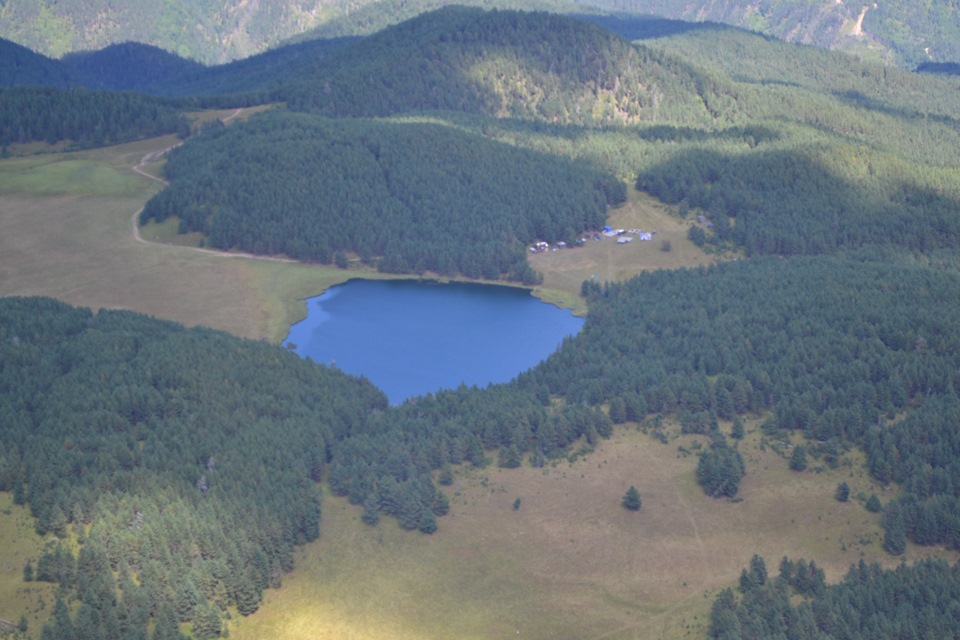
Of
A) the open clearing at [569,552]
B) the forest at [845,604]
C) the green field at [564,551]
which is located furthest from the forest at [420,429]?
the open clearing at [569,552]

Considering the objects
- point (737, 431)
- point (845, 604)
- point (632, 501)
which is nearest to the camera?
point (845, 604)

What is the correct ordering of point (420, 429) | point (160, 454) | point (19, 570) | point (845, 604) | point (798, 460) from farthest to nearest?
point (420, 429) → point (798, 460) → point (160, 454) → point (19, 570) → point (845, 604)

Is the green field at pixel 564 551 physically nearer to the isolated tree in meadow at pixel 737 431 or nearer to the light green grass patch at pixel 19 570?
the light green grass patch at pixel 19 570

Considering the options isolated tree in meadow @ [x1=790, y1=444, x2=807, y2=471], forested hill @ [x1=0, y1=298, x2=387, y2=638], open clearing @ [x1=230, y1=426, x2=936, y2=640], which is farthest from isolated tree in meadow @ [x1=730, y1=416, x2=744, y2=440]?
forested hill @ [x1=0, y1=298, x2=387, y2=638]

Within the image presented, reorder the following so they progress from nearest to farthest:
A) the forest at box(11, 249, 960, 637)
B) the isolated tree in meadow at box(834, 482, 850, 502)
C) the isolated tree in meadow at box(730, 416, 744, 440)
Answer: the forest at box(11, 249, 960, 637)
the isolated tree in meadow at box(834, 482, 850, 502)
the isolated tree in meadow at box(730, 416, 744, 440)

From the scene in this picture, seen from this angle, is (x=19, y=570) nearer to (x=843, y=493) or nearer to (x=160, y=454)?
(x=160, y=454)

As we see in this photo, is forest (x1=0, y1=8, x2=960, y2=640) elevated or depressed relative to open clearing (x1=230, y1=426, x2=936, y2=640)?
elevated

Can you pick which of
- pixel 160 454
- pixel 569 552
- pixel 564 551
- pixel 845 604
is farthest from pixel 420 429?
pixel 845 604

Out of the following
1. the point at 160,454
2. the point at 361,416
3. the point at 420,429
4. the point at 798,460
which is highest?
the point at 160,454

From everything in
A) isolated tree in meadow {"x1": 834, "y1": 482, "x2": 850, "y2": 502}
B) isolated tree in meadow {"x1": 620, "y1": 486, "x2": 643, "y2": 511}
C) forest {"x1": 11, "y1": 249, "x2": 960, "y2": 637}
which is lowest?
isolated tree in meadow {"x1": 620, "y1": 486, "x2": 643, "y2": 511}

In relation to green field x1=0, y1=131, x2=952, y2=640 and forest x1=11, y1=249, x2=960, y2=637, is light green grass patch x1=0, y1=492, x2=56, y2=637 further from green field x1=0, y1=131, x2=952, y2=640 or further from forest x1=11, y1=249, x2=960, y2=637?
forest x1=11, y1=249, x2=960, y2=637

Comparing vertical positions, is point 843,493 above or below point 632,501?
above
